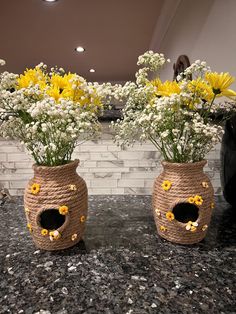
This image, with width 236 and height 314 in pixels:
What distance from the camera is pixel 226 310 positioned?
441 millimetres

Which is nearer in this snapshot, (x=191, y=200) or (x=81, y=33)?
(x=191, y=200)

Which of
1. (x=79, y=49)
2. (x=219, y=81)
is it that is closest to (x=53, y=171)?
(x=219, y=81)

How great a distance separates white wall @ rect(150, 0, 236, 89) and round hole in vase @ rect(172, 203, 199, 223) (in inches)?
15.6

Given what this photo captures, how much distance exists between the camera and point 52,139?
58 centimetres

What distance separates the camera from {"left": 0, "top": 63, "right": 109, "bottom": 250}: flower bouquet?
1.82 ft

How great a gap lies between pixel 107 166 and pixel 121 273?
537 millimetres

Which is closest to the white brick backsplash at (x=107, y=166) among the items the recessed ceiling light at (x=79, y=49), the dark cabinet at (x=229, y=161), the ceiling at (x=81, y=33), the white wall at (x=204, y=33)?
the dark cabinet at (x=229, y=161)

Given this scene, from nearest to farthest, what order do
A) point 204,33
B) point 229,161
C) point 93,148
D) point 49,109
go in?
point 49,109 < point 229,161 < point 93,148 < point 204,33

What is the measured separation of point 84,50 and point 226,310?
2.65 m

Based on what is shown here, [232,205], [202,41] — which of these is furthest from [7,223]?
[202,41]

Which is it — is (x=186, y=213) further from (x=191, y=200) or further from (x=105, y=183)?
(x=105, y=183)

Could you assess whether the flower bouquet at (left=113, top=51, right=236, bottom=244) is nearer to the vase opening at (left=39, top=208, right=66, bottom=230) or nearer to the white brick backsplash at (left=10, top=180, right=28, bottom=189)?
the vase opening at (left=39, top=208, right=66, bottom=230)

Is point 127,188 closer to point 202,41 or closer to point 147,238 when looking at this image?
point 147,238

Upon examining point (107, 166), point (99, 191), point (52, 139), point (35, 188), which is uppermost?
point (52, 139)
